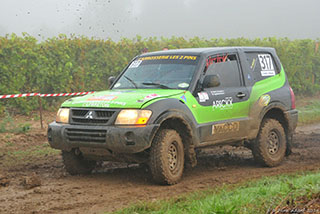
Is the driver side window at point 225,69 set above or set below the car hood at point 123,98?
above

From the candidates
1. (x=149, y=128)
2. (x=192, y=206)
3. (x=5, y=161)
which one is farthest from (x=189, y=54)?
(x=5, y=161)

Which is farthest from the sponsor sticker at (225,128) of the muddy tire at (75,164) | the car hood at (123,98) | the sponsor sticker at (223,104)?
the muddy tire at (75,164)

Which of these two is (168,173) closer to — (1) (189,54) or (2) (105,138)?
(2) (105,138)

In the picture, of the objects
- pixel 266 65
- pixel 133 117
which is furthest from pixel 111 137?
pixel 266 65

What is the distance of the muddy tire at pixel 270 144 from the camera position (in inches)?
362

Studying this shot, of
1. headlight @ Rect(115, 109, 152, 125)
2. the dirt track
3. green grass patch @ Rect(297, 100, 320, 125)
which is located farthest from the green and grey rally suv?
green grass patch @ Rect(297, 100, 320, 125)

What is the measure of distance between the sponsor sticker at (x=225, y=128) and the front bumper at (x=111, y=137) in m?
1.40

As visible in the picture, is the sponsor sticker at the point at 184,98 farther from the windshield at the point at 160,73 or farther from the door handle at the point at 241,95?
the door handle at the point at 241,95

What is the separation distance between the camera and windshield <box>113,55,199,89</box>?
835 cm

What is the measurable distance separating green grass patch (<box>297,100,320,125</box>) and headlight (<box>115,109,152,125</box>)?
9.89 m

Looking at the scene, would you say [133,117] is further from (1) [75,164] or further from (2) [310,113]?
(2) [310,113]

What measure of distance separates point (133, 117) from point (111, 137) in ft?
1.35

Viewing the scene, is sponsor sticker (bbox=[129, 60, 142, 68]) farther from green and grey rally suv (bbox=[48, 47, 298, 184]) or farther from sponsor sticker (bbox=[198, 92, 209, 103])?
sponsor sticker (bbox=[198, 92, 209, 103])

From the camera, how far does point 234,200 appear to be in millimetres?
5680
